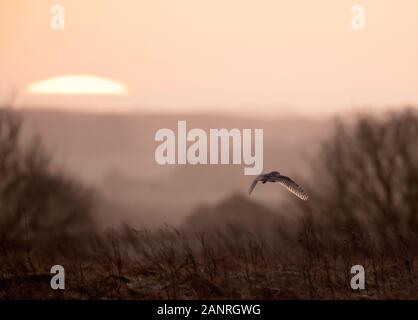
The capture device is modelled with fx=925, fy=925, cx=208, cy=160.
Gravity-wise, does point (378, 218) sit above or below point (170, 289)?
above

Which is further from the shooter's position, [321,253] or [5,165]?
[5,165]

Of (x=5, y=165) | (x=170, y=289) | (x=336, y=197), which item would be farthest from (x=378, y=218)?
(x=170, y=289)

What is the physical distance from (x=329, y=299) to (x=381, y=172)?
430 inches

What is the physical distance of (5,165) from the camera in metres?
22.3

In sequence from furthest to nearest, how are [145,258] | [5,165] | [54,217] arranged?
1. [54,217]
2. [5,165]
3. [145,258]

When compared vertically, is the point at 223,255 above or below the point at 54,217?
below

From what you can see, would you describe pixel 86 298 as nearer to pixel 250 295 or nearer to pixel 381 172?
pixel 250 295

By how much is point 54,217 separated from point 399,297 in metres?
14.9

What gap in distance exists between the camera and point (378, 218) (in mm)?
22938
